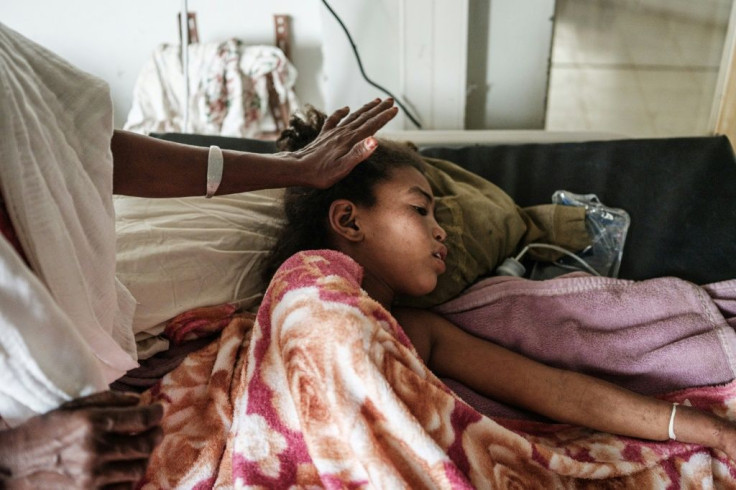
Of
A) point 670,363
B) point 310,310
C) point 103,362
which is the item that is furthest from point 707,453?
point 103,362

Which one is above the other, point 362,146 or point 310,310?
point 362,146

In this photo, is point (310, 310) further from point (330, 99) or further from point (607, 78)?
point (607, 78)

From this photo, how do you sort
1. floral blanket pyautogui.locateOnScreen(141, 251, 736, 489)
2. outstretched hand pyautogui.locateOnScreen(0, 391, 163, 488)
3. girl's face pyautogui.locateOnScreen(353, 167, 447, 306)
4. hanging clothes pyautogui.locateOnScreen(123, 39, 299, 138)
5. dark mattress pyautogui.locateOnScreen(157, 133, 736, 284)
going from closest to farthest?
outstretched hand pyautogui.locateOnScreen(0, 391, 163, 488), floral blanket pyautogui.locateOnScreen(141, 251, 736, 489), girl's face pyautogui.locateOnScreen(353, 167, 447, 306), dark mattress pyautogui.locateOnScreen(157, 133, 736, 284), hanging clothes pyautogui.locateOnScreen(123, 39, 299, 138)

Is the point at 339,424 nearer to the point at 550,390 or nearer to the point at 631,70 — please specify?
the point at 550,390

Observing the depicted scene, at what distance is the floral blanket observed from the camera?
752 mm

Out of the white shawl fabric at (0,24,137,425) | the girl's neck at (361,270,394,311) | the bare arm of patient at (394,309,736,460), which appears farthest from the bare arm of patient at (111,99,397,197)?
the bare arm of patient at (394,309,736,460)

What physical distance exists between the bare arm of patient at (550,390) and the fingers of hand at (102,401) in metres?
0.56

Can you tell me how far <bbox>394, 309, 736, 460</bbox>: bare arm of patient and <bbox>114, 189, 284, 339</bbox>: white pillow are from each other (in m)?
0.31

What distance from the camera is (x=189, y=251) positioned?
1.10 meters

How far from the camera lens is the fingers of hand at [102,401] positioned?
2.00 feet

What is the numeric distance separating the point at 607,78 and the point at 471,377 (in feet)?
7.03

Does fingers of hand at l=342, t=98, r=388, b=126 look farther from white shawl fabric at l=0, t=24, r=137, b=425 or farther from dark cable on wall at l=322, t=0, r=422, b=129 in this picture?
dark cable on wall at l=322, t=0, r=422, b=129

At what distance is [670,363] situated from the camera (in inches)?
42.2

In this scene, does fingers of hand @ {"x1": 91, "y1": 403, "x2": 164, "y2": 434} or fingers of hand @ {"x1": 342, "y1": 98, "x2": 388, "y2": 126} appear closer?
fingers of hand @ {"x1": 91, "y1": 403, "x2": 164, "y2": 434}
